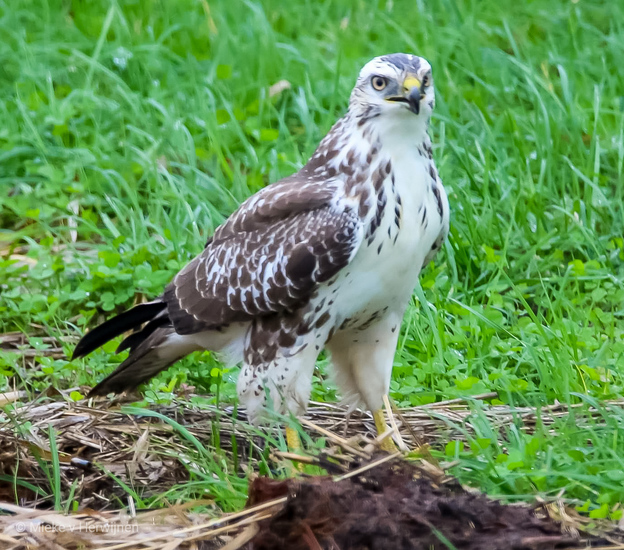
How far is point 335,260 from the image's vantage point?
12.2 ft

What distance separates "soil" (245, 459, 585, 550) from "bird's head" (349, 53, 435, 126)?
4.63 feet

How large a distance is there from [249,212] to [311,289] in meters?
0.53

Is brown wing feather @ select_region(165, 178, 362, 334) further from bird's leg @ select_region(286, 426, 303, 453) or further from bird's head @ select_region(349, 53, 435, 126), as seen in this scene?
bird's leg @ select_region(286, 426, 303, 453)

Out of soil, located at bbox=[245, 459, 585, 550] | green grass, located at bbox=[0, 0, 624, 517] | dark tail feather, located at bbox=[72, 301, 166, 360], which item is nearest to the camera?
soil, located at bbox=[245, 459, 585, 550]

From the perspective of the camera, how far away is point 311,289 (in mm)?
3832

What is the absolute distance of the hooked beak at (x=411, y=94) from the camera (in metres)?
3.65

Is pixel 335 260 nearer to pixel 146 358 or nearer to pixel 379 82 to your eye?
pixel 379 82

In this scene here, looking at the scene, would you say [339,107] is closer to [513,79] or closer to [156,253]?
[513,79]

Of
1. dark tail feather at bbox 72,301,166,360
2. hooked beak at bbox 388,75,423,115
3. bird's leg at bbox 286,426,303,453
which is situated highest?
hooked beak at bbox 388,75,423,115

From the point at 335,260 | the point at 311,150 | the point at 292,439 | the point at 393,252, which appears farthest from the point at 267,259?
the point at 311,150

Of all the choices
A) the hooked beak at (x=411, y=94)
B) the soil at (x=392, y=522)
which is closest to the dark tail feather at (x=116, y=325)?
the hooked beak at (x=411, y=94)

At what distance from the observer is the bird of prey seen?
12.3ft

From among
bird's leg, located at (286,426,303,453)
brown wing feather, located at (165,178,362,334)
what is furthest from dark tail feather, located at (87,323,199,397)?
bird's leg, located at (286,426,303,453)

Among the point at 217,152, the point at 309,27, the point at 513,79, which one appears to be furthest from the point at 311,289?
the point at 309,27
